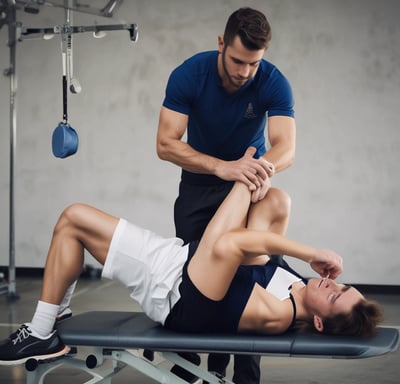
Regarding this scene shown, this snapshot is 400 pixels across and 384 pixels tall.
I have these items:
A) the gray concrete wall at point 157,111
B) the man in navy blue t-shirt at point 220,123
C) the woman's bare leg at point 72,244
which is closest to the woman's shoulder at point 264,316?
the man in navy blue t-shirt at point 220,123

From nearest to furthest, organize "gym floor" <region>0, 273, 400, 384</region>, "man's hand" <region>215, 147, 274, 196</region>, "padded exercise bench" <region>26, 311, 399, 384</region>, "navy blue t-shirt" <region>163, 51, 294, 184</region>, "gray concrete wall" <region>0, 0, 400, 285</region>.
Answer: "padded exercise bench" <region>26, 311, 399, 384</region> → "man's hand" <region>215, 147, 274, 196</region> → "navy blue t-shirt" <region>163, 51, 294, 184</region> → "gym floor" <region>0, 273, 400, 384</region> → "gray concrete wall" <region>0, 0, 400, 285</region>

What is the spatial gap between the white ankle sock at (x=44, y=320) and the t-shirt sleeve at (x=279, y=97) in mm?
1088

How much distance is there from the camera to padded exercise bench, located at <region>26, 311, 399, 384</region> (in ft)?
6.94

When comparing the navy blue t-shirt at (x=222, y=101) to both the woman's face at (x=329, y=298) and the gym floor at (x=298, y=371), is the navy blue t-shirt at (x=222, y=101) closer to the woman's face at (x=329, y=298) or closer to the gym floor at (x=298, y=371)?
the woman's face at (x=329, y=298)

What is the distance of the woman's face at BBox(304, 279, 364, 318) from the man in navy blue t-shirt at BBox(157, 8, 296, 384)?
1.15ft

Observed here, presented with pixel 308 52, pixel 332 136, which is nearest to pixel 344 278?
pixel 332 136

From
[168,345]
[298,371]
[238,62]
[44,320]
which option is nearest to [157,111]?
[298,371]

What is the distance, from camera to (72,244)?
2.31 m

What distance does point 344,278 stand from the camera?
562 centimetres

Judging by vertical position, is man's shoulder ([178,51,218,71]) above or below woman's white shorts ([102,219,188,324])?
above

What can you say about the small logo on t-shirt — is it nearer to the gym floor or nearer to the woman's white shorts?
the woman's white shorts

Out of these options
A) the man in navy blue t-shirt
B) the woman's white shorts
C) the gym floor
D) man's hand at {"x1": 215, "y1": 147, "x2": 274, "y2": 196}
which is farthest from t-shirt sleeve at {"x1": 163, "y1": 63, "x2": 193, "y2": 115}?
the gym floor

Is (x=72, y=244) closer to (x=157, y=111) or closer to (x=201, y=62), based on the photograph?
(x=201, y=62)

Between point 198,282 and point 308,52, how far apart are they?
369cm
